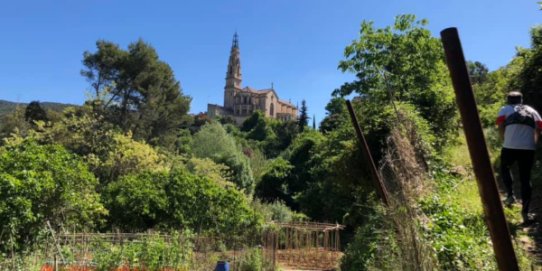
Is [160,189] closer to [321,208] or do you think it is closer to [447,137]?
[447,137]

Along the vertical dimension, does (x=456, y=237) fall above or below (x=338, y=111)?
below

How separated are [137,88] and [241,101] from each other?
8078 cm

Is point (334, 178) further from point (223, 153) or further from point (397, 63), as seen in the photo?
point (223, 153)

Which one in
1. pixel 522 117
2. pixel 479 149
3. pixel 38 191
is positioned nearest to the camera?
pixel 479 149

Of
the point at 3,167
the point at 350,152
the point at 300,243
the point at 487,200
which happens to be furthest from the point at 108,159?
the point at 487,200

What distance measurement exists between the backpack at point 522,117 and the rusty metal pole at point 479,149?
3.72 meters

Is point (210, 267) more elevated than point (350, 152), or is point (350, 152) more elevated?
point (350, 152)

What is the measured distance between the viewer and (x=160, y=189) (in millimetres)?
13820

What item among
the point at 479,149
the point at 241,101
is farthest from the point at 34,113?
the point at 241,101

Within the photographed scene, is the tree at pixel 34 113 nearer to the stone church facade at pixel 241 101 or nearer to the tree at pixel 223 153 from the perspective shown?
the tree at pixel 223 153

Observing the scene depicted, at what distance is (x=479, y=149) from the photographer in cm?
159

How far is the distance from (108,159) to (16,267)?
12213mm

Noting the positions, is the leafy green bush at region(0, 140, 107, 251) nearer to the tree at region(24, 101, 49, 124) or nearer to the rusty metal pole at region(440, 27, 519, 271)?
the rusty metal pole at region(440, 27, 519, 271)

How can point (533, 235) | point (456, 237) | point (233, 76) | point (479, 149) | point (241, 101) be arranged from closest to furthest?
1. point (479, 149)
2. point (456, 237)
3. point (533, 235)
4. point (241, 101)
5. point (233, 76)
